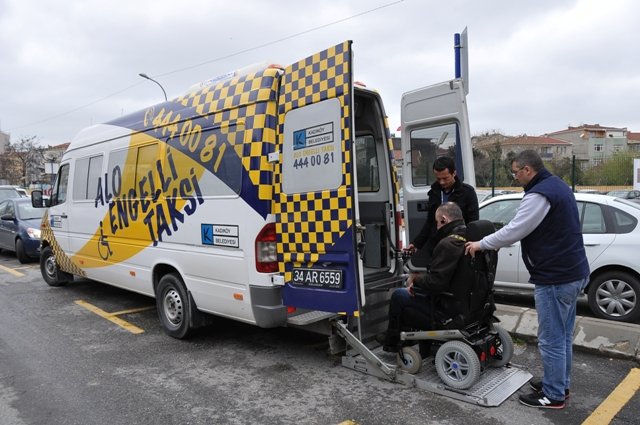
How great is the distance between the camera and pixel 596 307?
5434 mm

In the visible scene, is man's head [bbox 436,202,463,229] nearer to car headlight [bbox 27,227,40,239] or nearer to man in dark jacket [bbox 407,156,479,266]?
man in dark jacket [bbox 407,156,479,266]

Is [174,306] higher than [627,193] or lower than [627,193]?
lower

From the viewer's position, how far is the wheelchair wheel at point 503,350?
153 inches

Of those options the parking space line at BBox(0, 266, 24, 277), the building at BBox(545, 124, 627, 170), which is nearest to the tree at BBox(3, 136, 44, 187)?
the parking space line at BBox(0, 266, 24, 277)

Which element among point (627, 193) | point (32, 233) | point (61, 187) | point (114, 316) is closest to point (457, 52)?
point (114, 316)

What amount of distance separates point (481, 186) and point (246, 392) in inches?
478

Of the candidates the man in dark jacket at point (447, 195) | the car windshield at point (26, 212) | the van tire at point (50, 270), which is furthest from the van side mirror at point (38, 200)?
the man in dark jacket at point (447, 195)

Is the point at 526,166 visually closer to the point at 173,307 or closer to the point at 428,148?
the point at 428,148

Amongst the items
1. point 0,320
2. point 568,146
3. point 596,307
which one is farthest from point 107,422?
point 568,146

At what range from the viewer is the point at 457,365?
11.7ft

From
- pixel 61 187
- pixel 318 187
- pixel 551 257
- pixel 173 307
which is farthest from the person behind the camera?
pixel 61 187

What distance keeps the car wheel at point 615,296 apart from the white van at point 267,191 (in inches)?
90.7

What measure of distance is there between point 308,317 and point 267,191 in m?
1.19

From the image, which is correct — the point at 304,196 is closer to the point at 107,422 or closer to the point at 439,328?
the point at 439,328
